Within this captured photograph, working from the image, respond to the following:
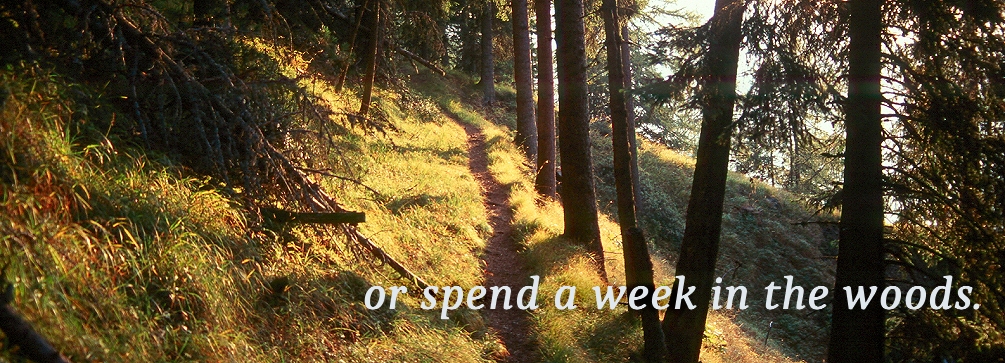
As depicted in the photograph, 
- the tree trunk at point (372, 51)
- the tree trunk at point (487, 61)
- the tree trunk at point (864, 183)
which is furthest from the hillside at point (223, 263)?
the tree trunk at point (487, 61)

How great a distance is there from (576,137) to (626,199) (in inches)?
98.8

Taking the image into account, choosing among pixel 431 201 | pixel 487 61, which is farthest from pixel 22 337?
pixel 487 61

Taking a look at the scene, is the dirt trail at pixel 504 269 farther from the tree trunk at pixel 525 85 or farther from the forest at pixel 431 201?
the tree trunk at pixel 525 85

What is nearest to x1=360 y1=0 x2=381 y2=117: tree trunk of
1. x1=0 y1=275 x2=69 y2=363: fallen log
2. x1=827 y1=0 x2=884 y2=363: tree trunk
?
x1=827 y1=0 x2=884 y2=363: tree trunk

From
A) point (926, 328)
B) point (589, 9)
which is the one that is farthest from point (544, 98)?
point (926, 328)

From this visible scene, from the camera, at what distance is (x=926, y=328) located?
23.8 feet

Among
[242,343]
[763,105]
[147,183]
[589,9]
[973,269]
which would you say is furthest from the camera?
[589,9]

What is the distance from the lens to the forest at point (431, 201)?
13.0ft

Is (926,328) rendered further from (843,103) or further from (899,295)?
(843,103)

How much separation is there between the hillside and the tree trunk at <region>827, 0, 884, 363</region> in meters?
2.47

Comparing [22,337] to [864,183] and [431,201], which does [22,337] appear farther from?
[431,201]

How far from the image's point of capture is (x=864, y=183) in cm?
701

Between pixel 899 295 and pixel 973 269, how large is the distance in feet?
2.60

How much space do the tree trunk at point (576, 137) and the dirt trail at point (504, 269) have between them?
1.10 meters
